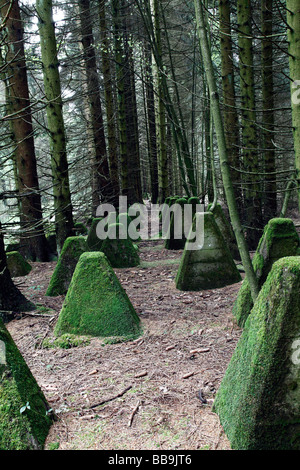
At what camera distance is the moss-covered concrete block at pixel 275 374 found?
2.05m

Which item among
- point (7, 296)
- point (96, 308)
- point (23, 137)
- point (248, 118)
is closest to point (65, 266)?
point (7, 296)

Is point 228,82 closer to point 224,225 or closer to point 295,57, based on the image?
point 224,225

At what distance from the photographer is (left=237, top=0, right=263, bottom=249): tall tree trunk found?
804 centimetres

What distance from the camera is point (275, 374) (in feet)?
6.86

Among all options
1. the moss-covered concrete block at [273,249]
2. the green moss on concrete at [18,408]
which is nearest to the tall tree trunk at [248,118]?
the moss-covered concrete block at [273,249]

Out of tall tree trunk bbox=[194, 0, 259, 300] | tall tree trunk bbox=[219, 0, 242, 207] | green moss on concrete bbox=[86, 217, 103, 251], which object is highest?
tall tree trunk bbox=[219, 0, 242, 207]

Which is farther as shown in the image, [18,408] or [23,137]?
[23,137]

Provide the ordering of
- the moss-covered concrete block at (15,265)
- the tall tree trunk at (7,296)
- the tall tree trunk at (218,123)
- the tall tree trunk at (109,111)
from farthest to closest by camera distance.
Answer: the tall tree trunk at (109,111), the moss-covered concrete block at (15,265), the tall tree trunk at (7,296), the tall tree trunk at (218,123)

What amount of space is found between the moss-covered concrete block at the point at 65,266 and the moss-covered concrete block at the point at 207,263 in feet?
6.40

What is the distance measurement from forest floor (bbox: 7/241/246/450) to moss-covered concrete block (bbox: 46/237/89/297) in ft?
0.71

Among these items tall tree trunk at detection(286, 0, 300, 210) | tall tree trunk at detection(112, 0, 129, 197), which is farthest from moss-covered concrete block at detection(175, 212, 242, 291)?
tall tree trunk at detection(112, 0, 129, 197)

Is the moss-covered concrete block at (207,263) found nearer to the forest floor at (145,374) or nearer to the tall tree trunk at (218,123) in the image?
the forest floor at (145,374)

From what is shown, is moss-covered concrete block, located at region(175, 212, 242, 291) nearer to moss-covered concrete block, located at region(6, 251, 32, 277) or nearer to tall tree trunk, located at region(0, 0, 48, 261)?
tall tree trunk, located at region(0, 0, 48, 261)

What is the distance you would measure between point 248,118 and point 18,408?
7.53 m
